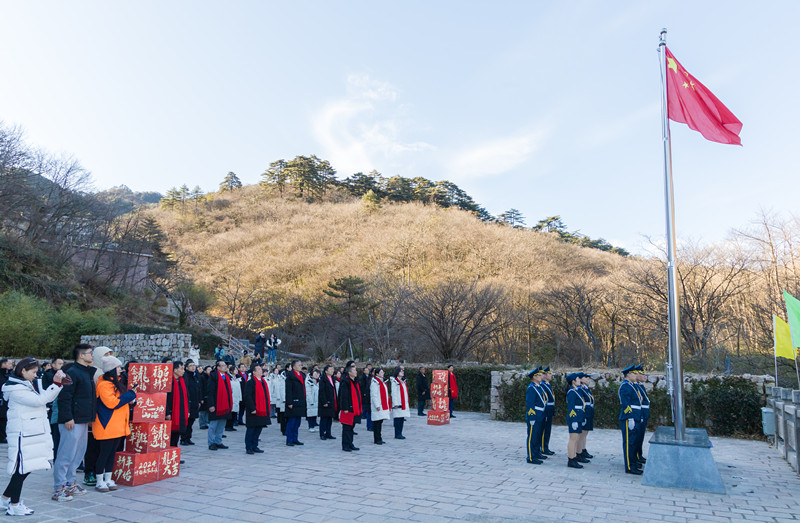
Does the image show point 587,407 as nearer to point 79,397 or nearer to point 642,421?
point 642,421

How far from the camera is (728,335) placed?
22.7m

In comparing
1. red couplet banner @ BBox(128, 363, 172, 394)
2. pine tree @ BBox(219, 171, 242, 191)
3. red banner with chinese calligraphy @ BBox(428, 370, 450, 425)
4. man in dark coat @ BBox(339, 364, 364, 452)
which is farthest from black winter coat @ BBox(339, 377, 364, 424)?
pine tree @ BBox(219, 171, 242, 191)

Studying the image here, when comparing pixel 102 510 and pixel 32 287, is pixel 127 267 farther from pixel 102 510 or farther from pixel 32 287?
pixel 102 510

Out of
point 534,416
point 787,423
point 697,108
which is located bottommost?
point 787,423

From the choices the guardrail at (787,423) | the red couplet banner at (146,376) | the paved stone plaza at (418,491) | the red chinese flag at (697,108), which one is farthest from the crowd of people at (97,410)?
the red chinese flag at (697,108)

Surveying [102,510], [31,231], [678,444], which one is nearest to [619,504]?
[678,444]

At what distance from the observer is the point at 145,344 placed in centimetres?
2311

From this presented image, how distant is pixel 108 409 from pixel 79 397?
1.53 feet

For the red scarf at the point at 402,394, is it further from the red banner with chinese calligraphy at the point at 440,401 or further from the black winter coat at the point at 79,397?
the black winter coat at the point at 79,397

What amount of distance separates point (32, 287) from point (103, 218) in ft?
24.9

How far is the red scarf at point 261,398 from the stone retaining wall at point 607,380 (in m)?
8.45

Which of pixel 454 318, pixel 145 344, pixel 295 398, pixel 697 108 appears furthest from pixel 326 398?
pixel 454 318

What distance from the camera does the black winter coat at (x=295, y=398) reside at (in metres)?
10.7

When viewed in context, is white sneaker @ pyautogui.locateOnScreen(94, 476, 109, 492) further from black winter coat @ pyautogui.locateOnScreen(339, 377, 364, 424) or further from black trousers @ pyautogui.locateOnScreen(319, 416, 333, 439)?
black trousers @ pyautogui.locateOnScreen(319, 416, 333, 439)
